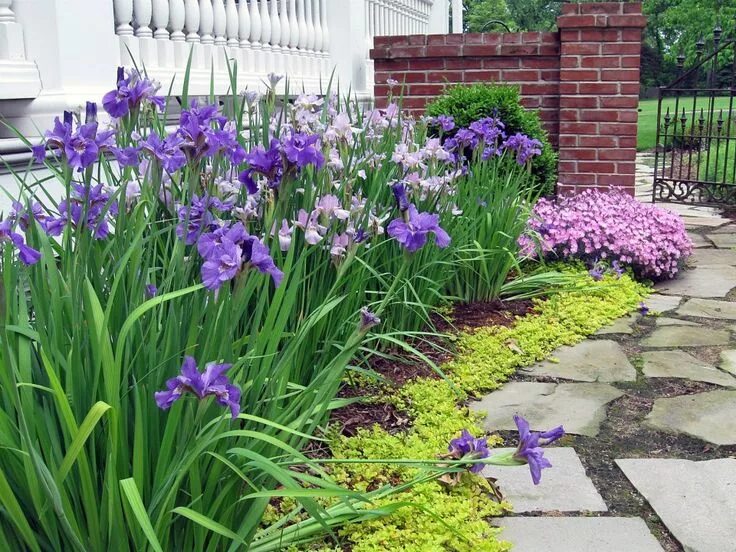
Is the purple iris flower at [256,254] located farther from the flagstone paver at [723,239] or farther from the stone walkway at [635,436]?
the flagstone paver at [723,239]

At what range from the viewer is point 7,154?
10.1 feet

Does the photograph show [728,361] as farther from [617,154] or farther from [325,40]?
[325,40]

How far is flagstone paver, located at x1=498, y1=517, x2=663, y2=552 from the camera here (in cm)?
185

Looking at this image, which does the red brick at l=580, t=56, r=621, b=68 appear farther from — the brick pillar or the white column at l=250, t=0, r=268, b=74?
the white column at l=250, t=0, r=268, b=74

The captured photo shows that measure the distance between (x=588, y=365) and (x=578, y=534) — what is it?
1.39 m

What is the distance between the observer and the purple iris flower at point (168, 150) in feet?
5.58

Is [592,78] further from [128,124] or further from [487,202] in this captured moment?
[128,124]

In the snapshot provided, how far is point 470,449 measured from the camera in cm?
186

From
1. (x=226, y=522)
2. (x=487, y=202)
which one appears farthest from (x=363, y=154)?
(x=226, y=522)

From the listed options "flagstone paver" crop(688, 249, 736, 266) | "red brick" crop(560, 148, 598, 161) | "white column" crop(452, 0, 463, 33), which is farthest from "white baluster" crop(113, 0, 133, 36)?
"white column" crop(452, 0, 463, 33)

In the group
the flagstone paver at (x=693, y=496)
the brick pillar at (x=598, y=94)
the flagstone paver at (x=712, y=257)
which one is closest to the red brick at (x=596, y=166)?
the brick pillar at (x=598, y=94)

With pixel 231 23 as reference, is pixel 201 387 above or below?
below

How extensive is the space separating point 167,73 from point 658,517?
124 inches

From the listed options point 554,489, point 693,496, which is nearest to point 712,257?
point 693,496
